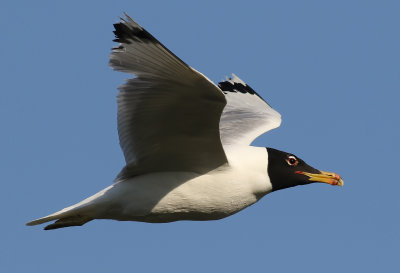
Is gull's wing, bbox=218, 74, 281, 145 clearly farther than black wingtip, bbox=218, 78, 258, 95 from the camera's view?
No

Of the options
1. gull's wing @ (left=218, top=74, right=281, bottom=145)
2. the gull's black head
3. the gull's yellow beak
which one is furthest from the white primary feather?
gull's wing @ (left=218, top=74, right=281, bottom=145)

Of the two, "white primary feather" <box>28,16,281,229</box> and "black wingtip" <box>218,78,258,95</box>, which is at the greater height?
"black wingtip" <box>218,78,258,95</box>

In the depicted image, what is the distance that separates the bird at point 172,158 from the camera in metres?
7.73

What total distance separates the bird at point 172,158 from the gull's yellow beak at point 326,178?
1cm

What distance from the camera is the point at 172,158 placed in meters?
8.88

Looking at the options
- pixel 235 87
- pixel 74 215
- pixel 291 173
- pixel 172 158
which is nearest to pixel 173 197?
pixel 172 158

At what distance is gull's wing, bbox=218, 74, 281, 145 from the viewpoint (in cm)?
1086

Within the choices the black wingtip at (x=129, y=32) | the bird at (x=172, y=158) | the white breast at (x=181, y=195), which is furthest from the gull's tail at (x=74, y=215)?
the black wingtip at (x=129, y=32)

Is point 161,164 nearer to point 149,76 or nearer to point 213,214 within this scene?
point 213,214

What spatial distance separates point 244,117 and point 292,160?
6.41ft

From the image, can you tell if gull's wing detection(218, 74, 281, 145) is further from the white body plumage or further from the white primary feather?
the white body plumage

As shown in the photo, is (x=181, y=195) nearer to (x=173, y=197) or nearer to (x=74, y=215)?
(x=173, y=197)

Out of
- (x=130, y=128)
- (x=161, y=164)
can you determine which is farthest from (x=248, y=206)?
(x=130, y=128)

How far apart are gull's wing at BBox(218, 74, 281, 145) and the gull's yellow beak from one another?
4.40 ft
